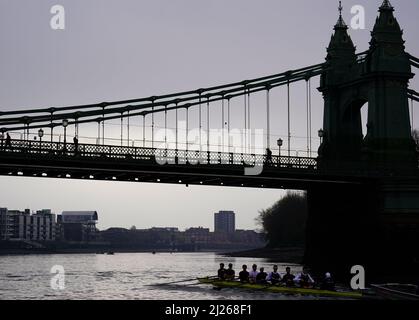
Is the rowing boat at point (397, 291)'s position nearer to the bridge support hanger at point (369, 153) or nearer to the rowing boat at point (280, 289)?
the rowing boat at point (280, 289)

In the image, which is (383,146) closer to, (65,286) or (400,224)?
(400,224)

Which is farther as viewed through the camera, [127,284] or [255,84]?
[255,84]

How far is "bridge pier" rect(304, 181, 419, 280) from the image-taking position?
2697 inches

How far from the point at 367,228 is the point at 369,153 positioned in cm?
723

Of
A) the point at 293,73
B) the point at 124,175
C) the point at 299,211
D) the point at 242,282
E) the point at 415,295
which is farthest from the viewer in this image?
the point at 299,211

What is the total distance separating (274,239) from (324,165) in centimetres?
9099

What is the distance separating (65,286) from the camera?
69250 millimetres

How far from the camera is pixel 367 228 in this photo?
71250mm

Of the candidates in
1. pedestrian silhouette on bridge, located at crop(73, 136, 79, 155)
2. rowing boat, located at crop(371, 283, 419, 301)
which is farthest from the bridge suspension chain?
rowing boat, located at crop(371, 283, 419, 301)

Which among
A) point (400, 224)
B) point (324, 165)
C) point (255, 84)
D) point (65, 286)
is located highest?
point (255, 84)

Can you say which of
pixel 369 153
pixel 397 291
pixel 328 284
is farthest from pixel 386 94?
pixel 397 291

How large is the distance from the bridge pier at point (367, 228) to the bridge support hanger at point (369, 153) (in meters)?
0.08

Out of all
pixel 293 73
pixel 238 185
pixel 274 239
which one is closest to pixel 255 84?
pixel 293 73

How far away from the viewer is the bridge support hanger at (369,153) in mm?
69438
